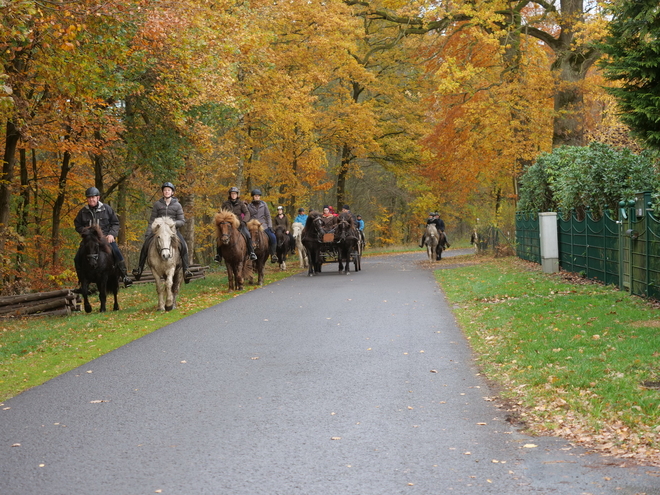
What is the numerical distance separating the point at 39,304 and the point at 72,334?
5.24 m

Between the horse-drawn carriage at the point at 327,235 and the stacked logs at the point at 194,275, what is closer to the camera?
the horse-drawn carriage at the point at 327,235

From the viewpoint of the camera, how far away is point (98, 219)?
1597 centimetres

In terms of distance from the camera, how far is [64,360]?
10.3 metres

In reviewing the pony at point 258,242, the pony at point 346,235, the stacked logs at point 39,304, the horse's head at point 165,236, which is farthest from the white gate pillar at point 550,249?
the stacked logs at point 39,304

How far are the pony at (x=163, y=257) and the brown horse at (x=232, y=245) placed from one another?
10.5ft

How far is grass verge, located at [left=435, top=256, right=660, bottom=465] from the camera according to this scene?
20.4 feet

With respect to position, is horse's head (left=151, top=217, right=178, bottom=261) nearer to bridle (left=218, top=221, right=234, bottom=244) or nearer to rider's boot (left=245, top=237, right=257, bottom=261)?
bridle (left=218, top=221, right=234, bottom=244)

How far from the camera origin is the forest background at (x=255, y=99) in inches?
615

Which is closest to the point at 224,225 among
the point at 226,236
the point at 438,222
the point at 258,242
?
the point at 226,236

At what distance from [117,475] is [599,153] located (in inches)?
594

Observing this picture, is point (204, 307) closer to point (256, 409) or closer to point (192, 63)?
point (192, 63)

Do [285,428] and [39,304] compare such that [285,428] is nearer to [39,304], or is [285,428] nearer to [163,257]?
[163,257]

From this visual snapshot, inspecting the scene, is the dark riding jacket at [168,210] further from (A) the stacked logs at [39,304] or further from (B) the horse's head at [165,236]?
(A) the stacked logs at [39,304]

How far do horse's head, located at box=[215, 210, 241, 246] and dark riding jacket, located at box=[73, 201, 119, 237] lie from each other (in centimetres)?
348
